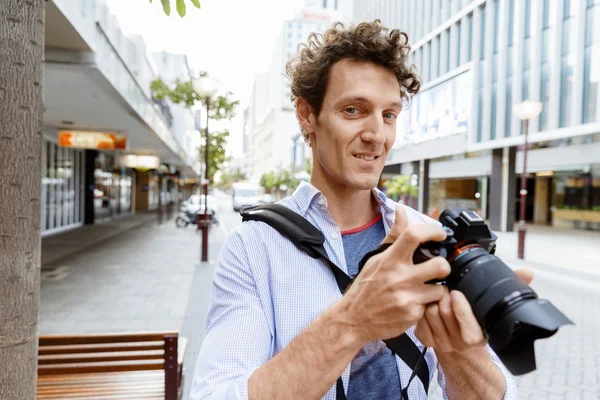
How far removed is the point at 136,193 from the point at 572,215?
3060 centimetres

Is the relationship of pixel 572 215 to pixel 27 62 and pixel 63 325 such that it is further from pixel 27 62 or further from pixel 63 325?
pixel 27 62

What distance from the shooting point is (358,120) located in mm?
1396

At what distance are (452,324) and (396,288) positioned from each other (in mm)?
124

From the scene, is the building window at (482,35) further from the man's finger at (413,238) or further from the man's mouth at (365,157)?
the man's finger at (413,238)

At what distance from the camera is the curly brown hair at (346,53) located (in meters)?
1.42

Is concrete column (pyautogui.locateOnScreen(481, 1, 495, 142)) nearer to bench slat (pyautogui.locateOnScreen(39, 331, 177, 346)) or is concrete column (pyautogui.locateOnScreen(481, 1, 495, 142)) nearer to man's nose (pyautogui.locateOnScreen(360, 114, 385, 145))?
bench slat (pyautogui.locateOnScreen(39, 331, 177, 346))

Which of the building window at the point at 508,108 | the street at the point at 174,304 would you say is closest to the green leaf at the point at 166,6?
the street at the point at 174,304

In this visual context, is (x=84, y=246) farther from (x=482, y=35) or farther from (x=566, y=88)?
(x=482, y=35)

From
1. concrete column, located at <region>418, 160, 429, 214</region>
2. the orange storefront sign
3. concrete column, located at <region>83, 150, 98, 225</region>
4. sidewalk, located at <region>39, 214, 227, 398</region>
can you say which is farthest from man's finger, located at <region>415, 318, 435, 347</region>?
concrete column, located at <region>418, 160, 429, 214</region>

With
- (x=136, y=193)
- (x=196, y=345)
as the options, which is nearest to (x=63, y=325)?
(x=196, y=345)

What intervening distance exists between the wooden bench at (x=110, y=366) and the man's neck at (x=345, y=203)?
2.06 meters

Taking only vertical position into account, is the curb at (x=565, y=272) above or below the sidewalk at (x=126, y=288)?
above

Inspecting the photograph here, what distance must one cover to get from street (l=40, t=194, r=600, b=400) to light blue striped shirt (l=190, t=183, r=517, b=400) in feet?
11.9

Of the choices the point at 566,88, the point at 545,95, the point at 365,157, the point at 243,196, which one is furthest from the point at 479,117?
the point at 365,157
